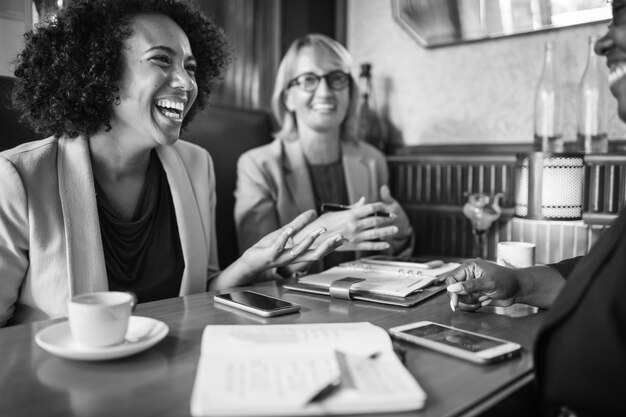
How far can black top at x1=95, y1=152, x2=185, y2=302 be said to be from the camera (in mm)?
1546

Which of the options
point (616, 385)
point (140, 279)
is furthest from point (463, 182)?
point (616, 385)

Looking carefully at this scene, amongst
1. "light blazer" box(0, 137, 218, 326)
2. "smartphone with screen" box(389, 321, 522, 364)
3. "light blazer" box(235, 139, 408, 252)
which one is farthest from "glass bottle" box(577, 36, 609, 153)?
"light blazer" box(0, 137, 218, 326)

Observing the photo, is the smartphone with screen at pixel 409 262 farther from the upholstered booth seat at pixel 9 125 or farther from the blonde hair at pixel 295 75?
the upholstered booth seat at pixel 9 125

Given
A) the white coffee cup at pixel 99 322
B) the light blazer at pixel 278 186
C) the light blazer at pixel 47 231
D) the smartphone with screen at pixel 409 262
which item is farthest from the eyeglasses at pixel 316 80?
the white coffee cup at pixel 99 322

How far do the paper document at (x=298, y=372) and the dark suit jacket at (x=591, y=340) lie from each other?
0.21m

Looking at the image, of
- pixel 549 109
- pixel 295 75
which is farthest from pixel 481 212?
pixel 295 75

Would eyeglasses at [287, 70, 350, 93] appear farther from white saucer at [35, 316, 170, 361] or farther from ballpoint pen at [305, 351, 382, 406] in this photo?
ballpoint pen at [305, 351, 382, 406]

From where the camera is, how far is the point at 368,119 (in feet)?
9.16

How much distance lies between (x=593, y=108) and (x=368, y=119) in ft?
3.34

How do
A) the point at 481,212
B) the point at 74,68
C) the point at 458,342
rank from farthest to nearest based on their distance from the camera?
1. the point at 481,212
2. the point at 74,68
3. the point at 458,342

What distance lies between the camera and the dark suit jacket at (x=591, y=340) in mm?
737

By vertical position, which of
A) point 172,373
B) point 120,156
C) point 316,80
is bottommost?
point 172,373

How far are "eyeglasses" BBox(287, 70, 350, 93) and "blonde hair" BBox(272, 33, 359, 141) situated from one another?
43mm

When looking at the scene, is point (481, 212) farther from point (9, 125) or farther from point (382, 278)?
point (9, 125)
